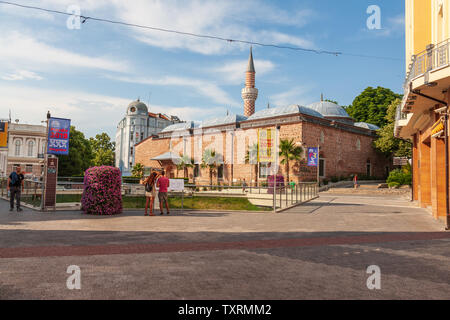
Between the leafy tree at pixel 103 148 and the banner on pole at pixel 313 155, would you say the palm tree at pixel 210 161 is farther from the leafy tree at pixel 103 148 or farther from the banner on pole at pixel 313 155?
the leafy tree at pixel 103 148

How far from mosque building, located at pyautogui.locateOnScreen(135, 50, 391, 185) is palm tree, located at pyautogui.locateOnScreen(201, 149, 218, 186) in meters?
0.17

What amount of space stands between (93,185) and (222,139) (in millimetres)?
35745

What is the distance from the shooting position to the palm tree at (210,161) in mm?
47188

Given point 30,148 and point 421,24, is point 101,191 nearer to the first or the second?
point 421,24

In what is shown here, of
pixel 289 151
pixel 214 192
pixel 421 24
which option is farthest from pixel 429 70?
pixel 289 151

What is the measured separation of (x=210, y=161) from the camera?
47219mm

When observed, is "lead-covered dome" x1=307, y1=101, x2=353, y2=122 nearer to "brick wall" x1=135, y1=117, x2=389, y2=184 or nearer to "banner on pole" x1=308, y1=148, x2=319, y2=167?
"brick wall" x1=135, y1=117, x2=389, y2=184

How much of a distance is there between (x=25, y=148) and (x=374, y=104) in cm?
6131

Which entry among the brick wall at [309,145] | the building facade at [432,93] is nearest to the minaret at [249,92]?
the brick wall at [309,145]

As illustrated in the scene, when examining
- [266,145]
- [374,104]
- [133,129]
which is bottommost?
[266,145]

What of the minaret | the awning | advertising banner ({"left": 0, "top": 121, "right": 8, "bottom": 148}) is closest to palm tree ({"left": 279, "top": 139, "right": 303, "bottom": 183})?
the minaret
